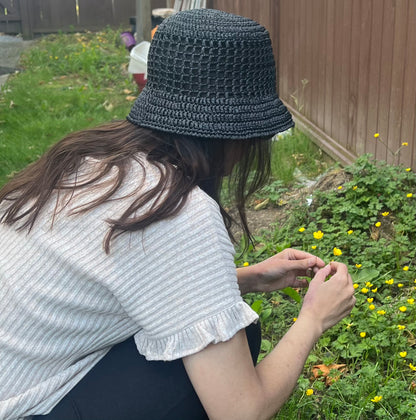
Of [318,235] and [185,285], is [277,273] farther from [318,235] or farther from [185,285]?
[318,235]

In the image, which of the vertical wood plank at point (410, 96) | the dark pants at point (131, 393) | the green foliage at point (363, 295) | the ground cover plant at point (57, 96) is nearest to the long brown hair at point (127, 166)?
the dark pants at point (131, 393)

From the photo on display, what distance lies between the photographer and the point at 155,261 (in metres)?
1.57

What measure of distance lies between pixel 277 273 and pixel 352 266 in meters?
0.91

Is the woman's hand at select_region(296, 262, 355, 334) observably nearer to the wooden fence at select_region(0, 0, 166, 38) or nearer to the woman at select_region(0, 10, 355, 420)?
the woman at select_region(0, 10, 355, 420)

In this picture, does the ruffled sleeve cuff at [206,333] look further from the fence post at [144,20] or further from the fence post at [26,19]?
the fence post at [26,19]

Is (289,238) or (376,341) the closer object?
(376,341)

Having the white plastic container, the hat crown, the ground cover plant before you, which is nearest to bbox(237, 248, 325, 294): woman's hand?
the hat crown

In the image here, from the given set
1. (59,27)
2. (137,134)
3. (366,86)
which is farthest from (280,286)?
(59,27)

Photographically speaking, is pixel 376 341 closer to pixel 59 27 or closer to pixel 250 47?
pixel 250 47

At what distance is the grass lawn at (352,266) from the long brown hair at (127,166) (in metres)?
0.86

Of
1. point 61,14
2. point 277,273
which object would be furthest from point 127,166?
point 61,14

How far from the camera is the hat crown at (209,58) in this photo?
5.49 ft

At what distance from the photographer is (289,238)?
350 cm

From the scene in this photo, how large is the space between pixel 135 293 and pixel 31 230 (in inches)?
11.7
